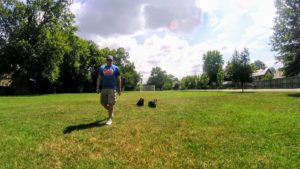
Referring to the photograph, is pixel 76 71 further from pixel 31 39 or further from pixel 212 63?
pixel 212 63

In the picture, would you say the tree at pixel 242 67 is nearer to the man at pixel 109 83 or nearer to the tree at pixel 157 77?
the man at pixel 109 83

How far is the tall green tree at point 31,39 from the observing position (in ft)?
155

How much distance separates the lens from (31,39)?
48812mm

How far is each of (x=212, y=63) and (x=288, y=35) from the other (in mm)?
85440

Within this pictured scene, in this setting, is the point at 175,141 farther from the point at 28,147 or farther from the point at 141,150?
the point at 28,147

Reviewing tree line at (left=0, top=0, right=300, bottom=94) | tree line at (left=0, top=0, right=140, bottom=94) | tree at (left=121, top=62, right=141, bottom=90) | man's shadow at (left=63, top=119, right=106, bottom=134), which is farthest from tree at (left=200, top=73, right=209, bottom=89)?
man's shadow at (left=63, top=119, right=106, bottom=134)

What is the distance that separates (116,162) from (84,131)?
3073 millimetres

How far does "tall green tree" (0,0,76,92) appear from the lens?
4716 centimetres

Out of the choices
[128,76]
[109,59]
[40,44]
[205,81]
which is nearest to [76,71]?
[40,44]

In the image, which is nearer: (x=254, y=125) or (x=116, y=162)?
(x=116, y=162)

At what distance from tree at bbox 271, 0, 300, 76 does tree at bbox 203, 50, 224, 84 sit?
81.2 metres

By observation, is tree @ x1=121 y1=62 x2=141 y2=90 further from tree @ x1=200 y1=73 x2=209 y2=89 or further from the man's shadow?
the man's shadow

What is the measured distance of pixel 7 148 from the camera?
275 inches

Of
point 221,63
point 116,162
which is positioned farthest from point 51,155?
point 221,63
